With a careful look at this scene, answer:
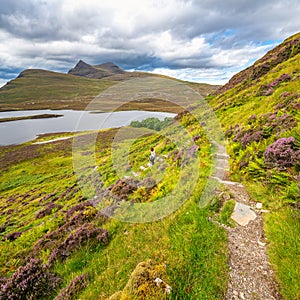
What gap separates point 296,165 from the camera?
7.07 m

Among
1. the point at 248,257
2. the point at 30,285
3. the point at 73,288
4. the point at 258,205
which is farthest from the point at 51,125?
the point at 248,257

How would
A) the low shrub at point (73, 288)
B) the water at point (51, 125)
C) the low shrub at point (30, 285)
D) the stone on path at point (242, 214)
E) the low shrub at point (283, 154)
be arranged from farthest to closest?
the water at point (51, 125)
the low shrub at point (283, 154)
the stone on path at point (242, 214)
the low shrub at point (30, 285)
the low shrub at point (73, 288)

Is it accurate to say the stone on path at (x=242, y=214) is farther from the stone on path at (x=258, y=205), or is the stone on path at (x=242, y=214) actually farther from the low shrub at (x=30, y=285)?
the low shrub at (x=30, y=285)

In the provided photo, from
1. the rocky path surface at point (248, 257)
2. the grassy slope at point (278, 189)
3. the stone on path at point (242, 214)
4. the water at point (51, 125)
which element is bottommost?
the water at point (51, 125)

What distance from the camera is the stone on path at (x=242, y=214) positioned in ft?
21.0

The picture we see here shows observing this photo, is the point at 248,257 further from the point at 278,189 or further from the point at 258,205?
the point at 278,189

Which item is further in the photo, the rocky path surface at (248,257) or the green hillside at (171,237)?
the green hillside at (171,237)

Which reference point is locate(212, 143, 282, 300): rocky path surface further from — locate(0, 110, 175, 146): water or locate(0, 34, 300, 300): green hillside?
locate(0, 110, 175, 146): water

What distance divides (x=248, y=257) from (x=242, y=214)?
68.6 inches

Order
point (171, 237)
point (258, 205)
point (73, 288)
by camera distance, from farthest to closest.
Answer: point (258, 205), point (171, 237), point (73, 288)

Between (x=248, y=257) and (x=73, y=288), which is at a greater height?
(x=248, y=257)

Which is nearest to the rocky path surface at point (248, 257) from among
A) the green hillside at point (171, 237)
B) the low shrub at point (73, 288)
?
the green hillside at point (171, 237)

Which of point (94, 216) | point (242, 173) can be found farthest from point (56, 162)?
point (242, 173)

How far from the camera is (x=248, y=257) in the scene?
202 inches
